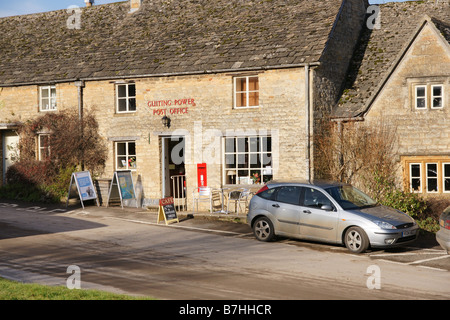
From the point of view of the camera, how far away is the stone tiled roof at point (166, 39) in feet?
68.2

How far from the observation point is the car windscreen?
14008mm

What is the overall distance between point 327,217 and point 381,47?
36.3 ft

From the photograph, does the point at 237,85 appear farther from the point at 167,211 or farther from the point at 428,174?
the point at 428,174

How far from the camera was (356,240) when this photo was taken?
13.4 meters

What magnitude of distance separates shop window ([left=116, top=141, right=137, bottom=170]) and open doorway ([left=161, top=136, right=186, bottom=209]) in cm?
140

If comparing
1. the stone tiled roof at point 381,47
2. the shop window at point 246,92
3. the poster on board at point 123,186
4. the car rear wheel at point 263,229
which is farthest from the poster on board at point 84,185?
the stone tiled roof at point 381,47

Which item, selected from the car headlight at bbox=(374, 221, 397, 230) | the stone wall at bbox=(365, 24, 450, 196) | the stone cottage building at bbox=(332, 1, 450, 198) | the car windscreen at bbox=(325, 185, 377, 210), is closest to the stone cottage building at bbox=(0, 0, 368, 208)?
the stone cottage building at bbox=(332, 1, 450, 198)

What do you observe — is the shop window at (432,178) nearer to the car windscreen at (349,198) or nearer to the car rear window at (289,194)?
the car windscreen at (349,198)

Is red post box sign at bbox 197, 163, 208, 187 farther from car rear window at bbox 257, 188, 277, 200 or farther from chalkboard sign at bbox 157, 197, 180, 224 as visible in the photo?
car rear window at bbox 257, 188, 277, 200

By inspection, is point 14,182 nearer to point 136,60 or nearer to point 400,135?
point 136,60

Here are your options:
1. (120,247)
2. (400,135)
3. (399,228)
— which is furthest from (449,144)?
(120,247)

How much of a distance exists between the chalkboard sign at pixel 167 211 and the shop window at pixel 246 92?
4.88 metres

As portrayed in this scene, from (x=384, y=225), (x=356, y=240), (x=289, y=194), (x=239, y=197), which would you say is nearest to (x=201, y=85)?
(x=239, y=197)

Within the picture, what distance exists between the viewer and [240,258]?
501 inches
